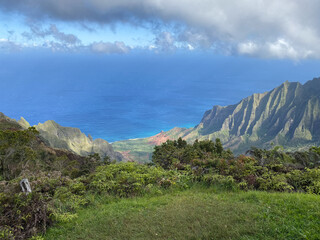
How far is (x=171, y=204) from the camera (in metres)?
9.77

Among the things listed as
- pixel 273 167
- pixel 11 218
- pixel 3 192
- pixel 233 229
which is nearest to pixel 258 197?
pixel 233 229

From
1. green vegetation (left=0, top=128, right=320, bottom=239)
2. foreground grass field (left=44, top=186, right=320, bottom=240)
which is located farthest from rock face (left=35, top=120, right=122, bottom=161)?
foreground grass field (left=44, top=186, right=320, bottom=240)

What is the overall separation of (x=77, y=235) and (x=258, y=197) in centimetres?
660

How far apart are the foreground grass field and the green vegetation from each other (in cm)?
3

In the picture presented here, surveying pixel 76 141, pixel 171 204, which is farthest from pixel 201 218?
pixel 76 141

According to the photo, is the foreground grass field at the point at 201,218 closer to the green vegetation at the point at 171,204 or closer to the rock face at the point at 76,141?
the green vegetation at the point at 171,204

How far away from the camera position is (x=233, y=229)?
7426mm

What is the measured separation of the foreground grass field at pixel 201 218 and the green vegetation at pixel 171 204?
0.03 m

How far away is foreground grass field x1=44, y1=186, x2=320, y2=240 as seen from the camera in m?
7.30

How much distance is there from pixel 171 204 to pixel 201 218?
5.84ft

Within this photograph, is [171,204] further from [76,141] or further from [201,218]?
[76,141]

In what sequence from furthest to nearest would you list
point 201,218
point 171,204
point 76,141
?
point 76,141
point 171,204
point 201,218

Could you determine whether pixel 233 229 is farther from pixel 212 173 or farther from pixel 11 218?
pixel 11 218

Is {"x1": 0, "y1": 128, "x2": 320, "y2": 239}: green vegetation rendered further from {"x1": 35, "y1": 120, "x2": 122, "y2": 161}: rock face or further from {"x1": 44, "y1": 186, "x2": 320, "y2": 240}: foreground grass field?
{"x1": 35, "y1": 120, "x2": 122, "y2": 161}: rock face
